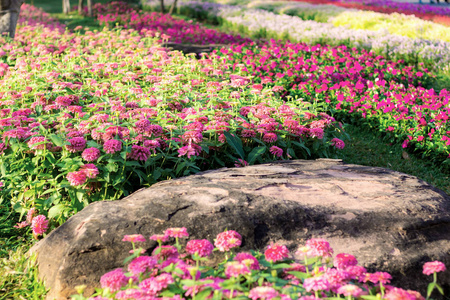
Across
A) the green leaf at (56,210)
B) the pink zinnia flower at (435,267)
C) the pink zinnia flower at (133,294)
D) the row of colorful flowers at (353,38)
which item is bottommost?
the green leaf at (56,210)

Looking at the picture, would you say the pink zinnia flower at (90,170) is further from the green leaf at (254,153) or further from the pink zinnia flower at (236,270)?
the pink zinnia flower at (236,270)

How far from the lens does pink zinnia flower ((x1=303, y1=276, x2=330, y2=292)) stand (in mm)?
1651

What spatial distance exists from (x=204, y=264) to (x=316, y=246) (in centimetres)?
65

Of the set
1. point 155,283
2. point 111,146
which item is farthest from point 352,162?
point 155,283

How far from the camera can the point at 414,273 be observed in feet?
7.59

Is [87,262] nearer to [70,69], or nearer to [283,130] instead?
[283,130]

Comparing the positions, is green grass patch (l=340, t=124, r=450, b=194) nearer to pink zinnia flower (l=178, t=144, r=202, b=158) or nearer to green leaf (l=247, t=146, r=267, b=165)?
green leaf (l=247, t=146, r=267, b=165)

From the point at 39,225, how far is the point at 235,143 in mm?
1713

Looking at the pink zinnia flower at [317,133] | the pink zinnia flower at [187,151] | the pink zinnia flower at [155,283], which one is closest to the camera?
the pink zinnia flower at [155,283]

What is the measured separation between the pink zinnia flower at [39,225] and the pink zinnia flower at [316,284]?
7.07 ft

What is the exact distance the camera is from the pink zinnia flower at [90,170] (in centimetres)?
287

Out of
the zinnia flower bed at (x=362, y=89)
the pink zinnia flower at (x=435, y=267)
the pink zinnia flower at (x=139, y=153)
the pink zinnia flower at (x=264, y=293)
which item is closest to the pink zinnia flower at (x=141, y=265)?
the pink zinnia flower at (x=264, y=293)

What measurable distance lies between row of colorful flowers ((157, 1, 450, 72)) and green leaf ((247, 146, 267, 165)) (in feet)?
21.7

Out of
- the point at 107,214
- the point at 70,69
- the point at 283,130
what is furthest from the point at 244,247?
the point at 70,69
